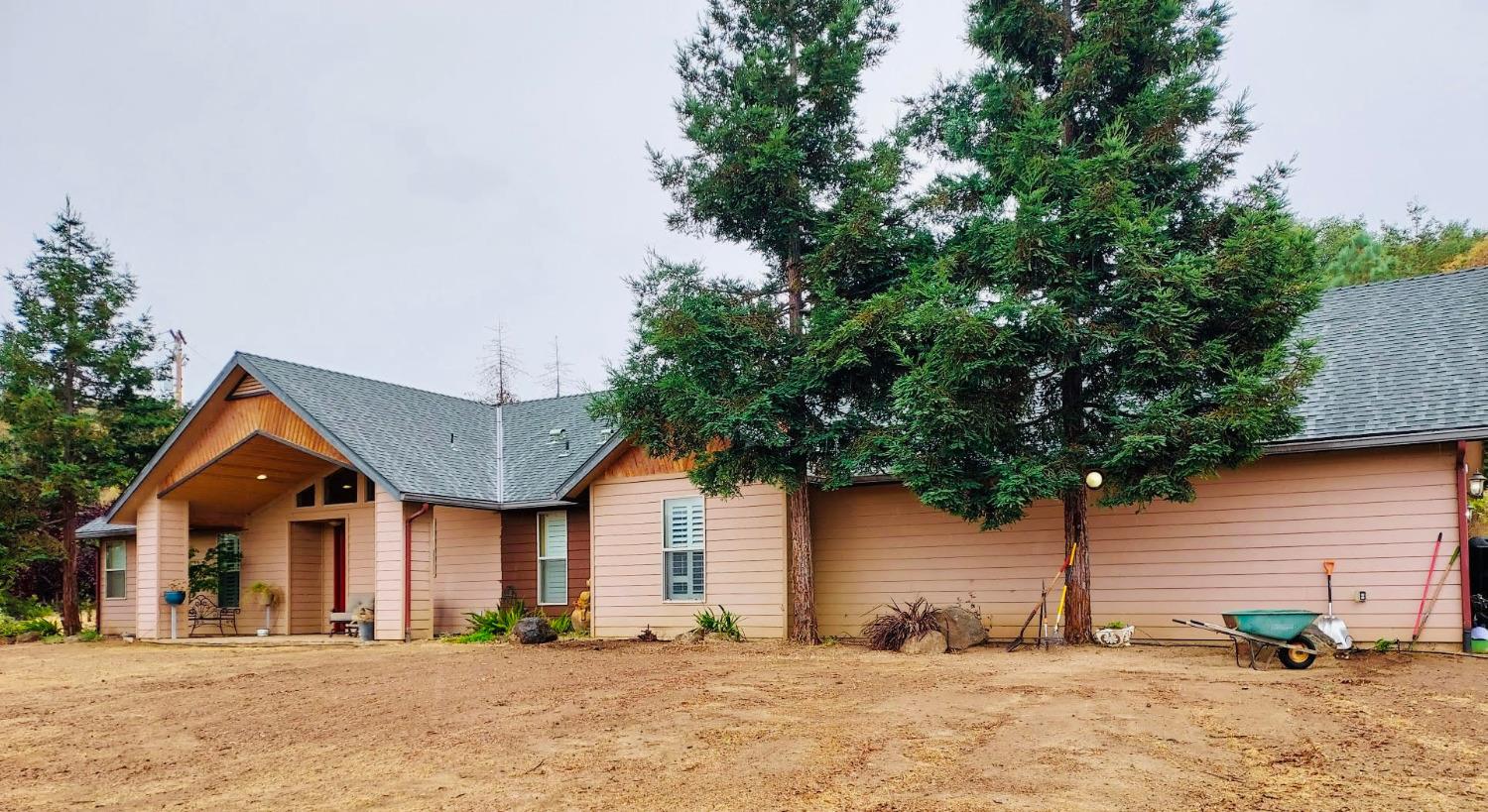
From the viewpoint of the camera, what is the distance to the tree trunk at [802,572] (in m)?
12.9

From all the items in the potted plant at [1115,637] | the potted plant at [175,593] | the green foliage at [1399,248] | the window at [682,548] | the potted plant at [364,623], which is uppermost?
the green foliage at [1399,248]

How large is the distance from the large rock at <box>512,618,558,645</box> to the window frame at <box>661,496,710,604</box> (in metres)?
1.73

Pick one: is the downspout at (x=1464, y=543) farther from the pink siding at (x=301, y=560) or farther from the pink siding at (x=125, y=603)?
the pink siding at (x=125, y=603)

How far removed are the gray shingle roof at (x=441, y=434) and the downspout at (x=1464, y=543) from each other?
38.8 ft

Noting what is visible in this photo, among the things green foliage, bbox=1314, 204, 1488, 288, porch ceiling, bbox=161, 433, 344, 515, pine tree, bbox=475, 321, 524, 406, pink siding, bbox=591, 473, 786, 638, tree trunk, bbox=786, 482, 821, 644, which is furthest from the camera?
pine tree, bbox=475, 321, 524, 406

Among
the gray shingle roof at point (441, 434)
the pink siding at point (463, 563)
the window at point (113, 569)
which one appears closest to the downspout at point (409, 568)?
the gray shingle roof at point (441, 434)

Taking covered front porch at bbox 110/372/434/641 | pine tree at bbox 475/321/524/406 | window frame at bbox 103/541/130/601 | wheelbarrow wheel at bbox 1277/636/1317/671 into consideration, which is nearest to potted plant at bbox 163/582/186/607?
covered front porch at bbox 110/372/434/641

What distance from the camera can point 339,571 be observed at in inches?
746

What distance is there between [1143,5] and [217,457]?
1528 cm

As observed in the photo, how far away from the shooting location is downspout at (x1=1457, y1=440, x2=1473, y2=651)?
10125mm

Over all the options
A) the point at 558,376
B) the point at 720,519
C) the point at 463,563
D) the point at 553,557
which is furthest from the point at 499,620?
the point at 558,376

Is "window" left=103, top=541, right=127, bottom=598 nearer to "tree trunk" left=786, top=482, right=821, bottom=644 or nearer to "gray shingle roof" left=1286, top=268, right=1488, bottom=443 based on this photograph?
"tree trunk" left=786, top=482, right=821, bottom=644

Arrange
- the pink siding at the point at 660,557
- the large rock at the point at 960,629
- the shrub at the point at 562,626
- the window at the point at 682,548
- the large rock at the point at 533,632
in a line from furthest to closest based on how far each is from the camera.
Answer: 1. the shrub at the point at 562,626
2. the window at the point at 682,548
3. the large rock at the point at 533,632
4. the pink siding at the point at 660,557
5. the large rock at the point at 960,629

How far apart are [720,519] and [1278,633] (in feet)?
24.4
